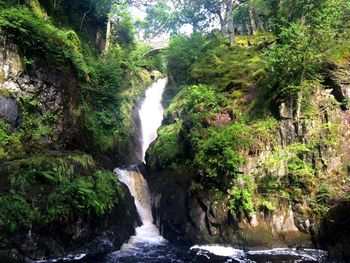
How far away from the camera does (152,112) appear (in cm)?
2939

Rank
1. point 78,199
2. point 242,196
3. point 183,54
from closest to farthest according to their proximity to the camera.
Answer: point 78,199, point 242,196, point 183,54

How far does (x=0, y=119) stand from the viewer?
12156mm

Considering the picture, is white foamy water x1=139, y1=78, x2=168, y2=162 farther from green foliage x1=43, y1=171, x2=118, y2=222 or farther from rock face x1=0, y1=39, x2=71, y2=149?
green foliage x1=43, y1=171, x2=118, y2=222

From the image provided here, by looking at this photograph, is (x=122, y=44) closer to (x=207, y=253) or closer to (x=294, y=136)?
(x=294, y=136)

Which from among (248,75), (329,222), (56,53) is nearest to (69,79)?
(56,53)

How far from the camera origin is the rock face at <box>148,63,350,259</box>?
1204 centimetres

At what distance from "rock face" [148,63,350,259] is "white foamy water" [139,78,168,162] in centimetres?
1219

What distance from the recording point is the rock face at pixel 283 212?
12039mm

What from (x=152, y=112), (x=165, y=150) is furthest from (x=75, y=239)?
(x=152, y=112)

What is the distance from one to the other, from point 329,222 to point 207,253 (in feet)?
16.1

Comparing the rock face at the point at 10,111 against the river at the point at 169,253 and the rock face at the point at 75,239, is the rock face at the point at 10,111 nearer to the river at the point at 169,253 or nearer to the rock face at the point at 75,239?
the rock face at the point at 75,239

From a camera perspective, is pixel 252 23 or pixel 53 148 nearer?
pixel 53 148

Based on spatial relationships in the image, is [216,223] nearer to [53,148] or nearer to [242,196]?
[242,196]

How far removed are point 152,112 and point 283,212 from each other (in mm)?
18847
